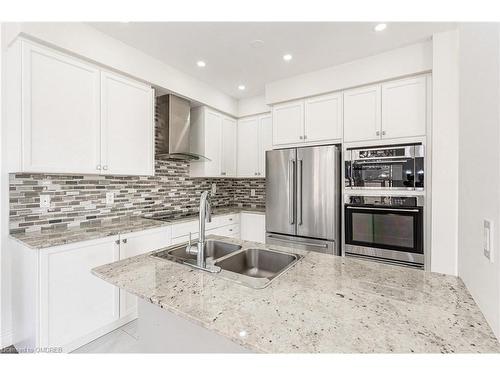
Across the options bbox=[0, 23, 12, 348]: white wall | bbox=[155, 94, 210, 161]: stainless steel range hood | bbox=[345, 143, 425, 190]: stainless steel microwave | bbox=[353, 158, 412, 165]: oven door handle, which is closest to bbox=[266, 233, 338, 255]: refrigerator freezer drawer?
bbox=[345, 143, 425, 190]: stainless steel microwave

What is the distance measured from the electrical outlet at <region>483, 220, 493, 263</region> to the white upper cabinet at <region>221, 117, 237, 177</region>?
310cm

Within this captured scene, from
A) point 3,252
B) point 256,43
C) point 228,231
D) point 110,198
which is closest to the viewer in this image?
point 3,252

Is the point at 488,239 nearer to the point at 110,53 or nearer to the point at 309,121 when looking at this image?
the point at 309,121

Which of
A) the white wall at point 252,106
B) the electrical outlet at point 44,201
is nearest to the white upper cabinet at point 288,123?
the white wall at point 252,106

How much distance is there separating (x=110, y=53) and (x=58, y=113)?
74cm

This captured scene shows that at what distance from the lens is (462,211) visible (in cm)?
107

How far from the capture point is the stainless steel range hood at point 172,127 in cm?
288

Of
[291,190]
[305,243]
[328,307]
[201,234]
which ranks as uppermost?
[291,190]

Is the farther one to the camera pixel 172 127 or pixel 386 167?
pixel 172 127

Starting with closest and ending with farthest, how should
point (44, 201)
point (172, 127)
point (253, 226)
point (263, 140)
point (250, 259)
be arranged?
point (250, 259) < point (44, 201) < point (172, 127) < point (253, 226) < point (263, 140)

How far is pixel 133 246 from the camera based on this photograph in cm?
218

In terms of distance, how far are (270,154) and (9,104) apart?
2.40 metres

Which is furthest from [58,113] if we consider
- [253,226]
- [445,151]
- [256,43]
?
[445,151]
